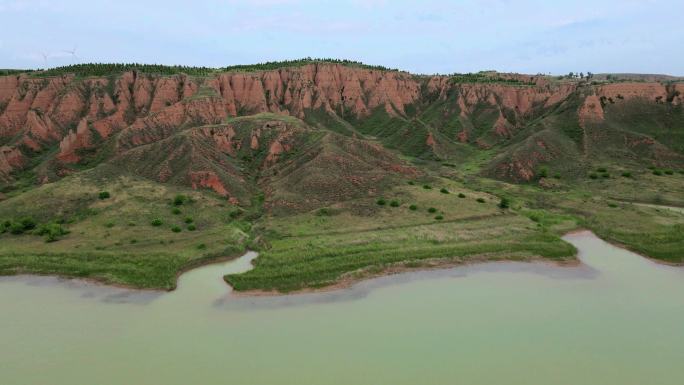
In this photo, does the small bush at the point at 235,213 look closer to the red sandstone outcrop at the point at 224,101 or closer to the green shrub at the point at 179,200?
the green shrub at the point at 179,200

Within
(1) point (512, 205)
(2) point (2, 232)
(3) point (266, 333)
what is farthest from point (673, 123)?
(2) point (2, 232)

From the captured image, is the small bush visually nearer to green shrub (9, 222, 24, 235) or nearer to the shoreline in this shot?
the shoreline

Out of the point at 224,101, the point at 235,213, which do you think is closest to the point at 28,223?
the point at 235,213

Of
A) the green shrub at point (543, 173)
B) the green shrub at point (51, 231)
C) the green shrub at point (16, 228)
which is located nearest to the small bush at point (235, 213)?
the green shrub at point (51, 231)

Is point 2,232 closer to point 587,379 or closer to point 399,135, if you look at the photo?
point 587,379

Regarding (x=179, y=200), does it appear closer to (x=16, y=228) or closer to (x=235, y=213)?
(x=235, y=213)

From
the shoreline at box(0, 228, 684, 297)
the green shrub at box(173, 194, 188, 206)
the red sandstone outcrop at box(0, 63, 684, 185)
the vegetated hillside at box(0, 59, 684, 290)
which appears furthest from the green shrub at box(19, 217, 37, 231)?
the red sandstone outcrop at box(0, 63, 684, 185)
